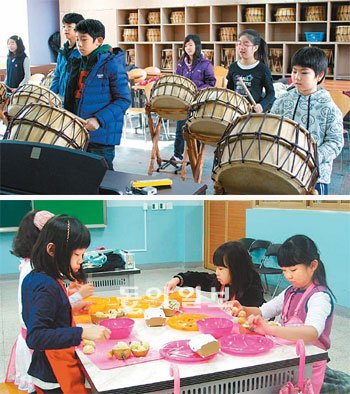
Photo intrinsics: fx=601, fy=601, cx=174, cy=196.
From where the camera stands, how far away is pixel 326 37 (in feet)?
23.8

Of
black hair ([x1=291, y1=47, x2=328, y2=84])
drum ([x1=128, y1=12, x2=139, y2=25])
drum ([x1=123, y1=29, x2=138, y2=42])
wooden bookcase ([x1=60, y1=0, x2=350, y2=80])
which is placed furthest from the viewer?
wooden bookcase ([x1=60, y1=0, x2=350, y2=80])

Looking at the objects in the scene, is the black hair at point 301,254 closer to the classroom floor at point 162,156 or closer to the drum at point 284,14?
the classroom floor at point 162,156

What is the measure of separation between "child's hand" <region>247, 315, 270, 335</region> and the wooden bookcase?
4.71 m

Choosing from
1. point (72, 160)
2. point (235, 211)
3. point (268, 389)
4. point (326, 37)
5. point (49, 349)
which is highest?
point (326, 37)

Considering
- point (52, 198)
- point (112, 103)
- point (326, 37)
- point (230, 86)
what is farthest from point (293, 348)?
point (326, 37)

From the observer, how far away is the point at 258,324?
4.76ft

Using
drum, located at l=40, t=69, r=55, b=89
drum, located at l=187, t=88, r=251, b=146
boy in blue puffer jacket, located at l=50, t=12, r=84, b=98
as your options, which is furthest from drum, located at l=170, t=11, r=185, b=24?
drum, located at l=187, t=88, r=251, b=146

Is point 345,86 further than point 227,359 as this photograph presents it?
Yes

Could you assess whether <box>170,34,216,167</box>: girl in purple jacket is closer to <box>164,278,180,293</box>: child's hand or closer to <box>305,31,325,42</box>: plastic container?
<box>305,31,325,42</box>: plastic container

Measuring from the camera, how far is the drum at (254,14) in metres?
7.09

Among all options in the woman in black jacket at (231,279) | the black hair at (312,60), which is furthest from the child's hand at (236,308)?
the black hair at (312,60)

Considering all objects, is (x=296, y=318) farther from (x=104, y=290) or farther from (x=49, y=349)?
(x=49, y=349)

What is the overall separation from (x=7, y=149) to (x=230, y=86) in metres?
2.33

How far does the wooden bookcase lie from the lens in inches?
249
